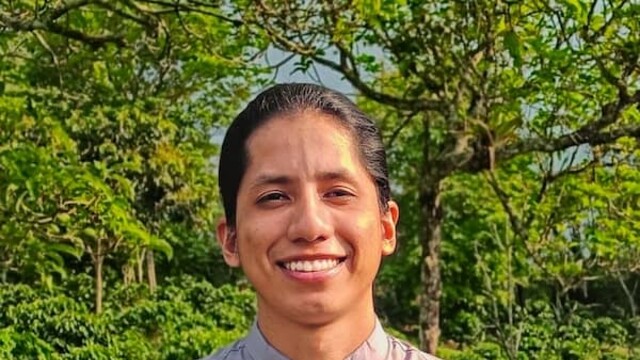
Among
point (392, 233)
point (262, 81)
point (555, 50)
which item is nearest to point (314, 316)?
point (392, 233)

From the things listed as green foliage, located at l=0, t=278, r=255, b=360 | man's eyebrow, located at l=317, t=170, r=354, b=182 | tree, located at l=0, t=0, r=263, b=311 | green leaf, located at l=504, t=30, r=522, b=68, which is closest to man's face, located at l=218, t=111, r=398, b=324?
man's eyebrow, located at l=317, t=170, r=354, b=182

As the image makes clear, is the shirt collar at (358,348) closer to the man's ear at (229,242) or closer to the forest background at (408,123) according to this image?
the man's ear at (229,242)

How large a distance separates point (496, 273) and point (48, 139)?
10766 millimetres

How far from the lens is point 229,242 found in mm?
1377

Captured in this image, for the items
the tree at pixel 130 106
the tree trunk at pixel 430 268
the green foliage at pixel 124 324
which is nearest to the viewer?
the tree at pixel 130 106

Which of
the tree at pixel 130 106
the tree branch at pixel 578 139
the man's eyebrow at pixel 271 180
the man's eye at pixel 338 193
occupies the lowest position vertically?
the man's eye at pixel 338 193

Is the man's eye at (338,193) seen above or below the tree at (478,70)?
below

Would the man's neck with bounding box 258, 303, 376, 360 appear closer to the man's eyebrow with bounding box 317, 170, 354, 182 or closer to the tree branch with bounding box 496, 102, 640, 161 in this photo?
the man's eyebrow with bounding box 317, 170, 354, 182

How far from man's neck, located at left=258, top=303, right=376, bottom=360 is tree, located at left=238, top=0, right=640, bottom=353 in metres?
4.55

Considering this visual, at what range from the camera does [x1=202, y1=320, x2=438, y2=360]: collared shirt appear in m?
1.33

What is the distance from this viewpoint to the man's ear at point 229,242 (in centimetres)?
137

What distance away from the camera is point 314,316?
1.29 m

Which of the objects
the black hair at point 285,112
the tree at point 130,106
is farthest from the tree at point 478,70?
the black hair at point 285,112

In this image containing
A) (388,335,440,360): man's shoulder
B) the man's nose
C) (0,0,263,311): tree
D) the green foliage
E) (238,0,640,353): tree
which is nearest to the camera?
the man's nose
